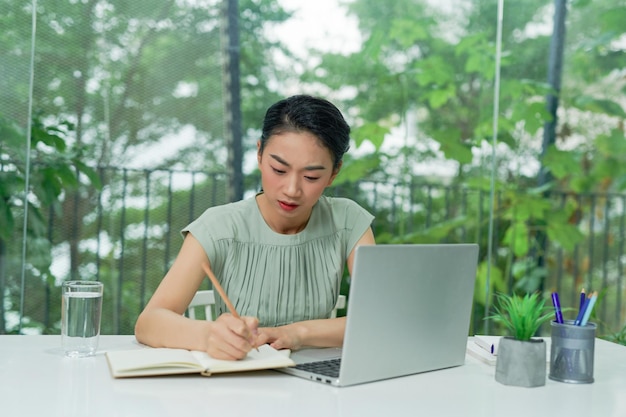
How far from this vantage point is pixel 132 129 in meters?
3.19

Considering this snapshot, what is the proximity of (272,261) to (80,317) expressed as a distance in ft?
1.86

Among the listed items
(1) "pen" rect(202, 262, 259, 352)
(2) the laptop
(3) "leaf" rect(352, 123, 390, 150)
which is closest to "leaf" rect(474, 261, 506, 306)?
(3) "leaf" rect(352, 123, 390, 150)

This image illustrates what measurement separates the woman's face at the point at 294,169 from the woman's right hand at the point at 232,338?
41 cm

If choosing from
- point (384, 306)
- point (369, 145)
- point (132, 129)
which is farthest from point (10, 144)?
point (384, 306)

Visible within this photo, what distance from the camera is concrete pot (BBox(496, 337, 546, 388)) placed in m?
1.33

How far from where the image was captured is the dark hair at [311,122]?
1.71 m

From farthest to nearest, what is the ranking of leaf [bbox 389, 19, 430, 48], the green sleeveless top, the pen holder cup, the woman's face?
leaf [bbox 389, 19, 430, 48], the green sleeveless top, the woman's face, the pen holder cup

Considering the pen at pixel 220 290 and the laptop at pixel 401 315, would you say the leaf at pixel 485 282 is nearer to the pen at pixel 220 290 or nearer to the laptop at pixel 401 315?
the laptop at pixel 401 315

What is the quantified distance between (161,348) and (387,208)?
218 centimetres

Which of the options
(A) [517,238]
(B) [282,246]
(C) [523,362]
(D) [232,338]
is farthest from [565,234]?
(D) [232,338]

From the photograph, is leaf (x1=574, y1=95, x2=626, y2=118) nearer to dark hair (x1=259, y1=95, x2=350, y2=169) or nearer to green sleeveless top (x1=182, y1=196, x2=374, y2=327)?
green sleeveless top (x1=182, y1=196, x2=374, y2=327)

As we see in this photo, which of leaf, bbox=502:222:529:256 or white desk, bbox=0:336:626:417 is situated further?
leaf, bbox=502:222:529:256

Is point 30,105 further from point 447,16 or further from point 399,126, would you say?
point 447,16

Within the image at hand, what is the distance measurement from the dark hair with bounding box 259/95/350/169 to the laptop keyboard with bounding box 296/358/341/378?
512 mm
